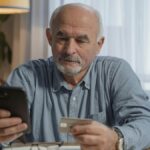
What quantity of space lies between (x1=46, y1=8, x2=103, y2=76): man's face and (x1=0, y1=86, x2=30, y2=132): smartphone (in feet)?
1.43

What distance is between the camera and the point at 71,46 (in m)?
1.53

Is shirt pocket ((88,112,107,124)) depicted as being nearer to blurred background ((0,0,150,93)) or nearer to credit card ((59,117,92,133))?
credit card ((59,117,92,133))

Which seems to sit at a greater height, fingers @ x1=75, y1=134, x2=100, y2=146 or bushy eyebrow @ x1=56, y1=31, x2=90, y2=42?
bushy eyebrow @ x1=56, y1=31, x2=90, y2=42

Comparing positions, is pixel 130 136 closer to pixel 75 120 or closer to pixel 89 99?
pixel 75 120

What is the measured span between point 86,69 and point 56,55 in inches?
6.2

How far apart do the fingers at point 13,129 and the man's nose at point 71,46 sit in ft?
1.55

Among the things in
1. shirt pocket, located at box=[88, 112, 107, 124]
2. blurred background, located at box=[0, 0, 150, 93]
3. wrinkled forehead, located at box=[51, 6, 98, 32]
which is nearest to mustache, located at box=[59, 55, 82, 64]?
wrinkled forehead, located at box=[51, 6, 98, 32]

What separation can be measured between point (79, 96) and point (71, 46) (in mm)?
225

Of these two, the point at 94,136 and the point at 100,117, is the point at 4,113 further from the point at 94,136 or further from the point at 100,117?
the point at 100,117

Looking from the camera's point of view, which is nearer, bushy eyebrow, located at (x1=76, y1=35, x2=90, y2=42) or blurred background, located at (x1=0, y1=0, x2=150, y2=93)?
bushy eyebrow, located at (x1=76, y1=35, x2=90, y2=42)

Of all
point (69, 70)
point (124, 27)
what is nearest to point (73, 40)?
point (69, 70)

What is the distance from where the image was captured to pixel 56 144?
1.24m

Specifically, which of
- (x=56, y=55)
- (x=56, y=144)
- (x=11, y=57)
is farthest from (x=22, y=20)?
(x=56, y=144)

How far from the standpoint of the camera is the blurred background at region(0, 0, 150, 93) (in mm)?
2430
